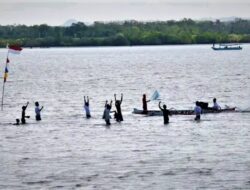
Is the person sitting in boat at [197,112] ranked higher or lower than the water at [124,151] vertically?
higher

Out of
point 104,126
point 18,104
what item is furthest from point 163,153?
point 18,104

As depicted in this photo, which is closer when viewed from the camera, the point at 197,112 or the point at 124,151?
the point at 124,151

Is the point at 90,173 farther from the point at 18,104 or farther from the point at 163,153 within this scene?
the point at 18,104

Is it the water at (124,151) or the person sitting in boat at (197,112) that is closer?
the water at (124,151)

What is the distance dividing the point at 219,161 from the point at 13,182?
1001 centimetres

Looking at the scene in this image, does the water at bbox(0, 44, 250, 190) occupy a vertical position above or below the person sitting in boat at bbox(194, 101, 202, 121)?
below

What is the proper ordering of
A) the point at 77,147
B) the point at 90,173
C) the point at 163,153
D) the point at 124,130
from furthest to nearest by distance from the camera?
1. the point at 124,130
2. the point at 77,147
3. the point at 163,153
4. the point at 90,173

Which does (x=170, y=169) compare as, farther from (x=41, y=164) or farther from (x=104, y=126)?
(x=104, y=126)

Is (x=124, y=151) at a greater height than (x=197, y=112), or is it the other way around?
(x=197, y=112)

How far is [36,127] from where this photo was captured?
187 ft

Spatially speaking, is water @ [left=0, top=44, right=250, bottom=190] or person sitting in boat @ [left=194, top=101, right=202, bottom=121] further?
person sitting in boat @ [left=194, top=101, right=202, bottom=121]

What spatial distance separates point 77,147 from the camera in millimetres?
47500

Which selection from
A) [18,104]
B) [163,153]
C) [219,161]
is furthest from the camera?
[18,104]

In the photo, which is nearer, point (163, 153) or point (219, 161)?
point (219, 161)
